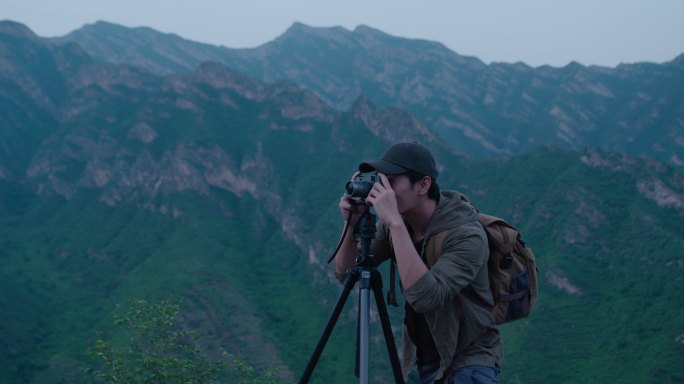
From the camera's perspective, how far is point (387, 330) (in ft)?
12.0

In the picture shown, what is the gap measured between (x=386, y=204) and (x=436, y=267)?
489 millimetres

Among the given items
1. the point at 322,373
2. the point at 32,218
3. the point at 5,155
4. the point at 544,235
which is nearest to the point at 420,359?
the point at 322,373

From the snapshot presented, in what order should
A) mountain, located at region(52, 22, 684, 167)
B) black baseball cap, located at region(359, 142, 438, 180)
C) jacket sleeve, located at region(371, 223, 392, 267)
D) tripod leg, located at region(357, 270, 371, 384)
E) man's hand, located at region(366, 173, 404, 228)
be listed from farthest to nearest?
mountain, located at region(52, 22, 684, 167)
jacket sleeve, located at region(371, 223, 392, 267)
black baseball cap, located at region(359, 142, 438, 180)
tripod leg, located at region(357, 270, 371, 384)
man's hand, located at region(366, 173, 404, 228)

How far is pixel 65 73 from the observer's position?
127375 millimetres

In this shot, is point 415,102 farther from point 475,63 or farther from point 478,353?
point 478,353

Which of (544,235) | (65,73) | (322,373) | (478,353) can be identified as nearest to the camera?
(478,353)

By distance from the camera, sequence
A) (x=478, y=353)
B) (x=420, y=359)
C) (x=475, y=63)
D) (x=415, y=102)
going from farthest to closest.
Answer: (x=475, y=63), (x=415, y=102), (x=420, y=359), (x=478, y=353)

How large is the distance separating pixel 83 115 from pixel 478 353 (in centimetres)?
11939

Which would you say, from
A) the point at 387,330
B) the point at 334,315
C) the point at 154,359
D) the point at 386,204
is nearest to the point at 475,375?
the point at 387,330

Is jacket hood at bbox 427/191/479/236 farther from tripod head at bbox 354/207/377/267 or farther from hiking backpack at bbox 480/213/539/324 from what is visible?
tripod head at bbox 354/207/377/267

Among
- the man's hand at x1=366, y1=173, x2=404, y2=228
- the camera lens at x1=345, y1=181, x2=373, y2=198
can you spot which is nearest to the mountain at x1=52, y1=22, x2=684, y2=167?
the camera lens at x1=345, y1=181, x2=373, y2=198

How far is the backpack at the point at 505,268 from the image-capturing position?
3.60 metres

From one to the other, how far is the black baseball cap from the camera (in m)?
0.06

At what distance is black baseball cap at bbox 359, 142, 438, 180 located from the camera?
3650 mm
